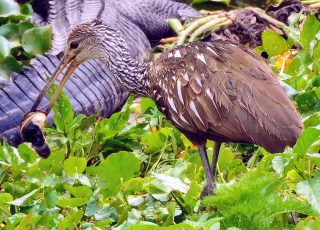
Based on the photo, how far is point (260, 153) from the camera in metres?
5.09

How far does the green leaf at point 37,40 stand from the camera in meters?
6.76

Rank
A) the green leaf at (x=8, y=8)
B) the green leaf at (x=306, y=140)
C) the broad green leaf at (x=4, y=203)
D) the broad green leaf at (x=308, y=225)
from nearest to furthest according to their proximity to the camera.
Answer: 1. the broad green leaf at (x=308, y=225)
2. the green leaf at (x=306, y=140)
3. the broad green leaf at (x=4, y=203)
4. the green leaf at (x=8, y=8)

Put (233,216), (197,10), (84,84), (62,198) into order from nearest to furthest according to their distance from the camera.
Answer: (233,216), (62,198), (84,84), (197,10)

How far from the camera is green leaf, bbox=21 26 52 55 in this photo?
6758mm

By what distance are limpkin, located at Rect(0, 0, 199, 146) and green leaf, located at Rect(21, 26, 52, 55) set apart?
91 mm

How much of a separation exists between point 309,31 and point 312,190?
6.80 ft

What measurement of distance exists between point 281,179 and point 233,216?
8.1 inches

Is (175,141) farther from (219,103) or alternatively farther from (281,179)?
(281,179)

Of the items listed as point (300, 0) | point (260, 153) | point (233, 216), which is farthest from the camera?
point (300, 0)

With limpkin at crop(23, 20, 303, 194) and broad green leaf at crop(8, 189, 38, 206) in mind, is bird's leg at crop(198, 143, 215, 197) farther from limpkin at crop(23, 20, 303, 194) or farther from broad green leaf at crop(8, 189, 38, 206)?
broad green leaf at crop(8, 189, 38, 206)

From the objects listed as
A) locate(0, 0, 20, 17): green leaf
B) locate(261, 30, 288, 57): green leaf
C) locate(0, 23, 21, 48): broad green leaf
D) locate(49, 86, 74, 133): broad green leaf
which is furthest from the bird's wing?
locate(0, 0, 20, 17): green leaf

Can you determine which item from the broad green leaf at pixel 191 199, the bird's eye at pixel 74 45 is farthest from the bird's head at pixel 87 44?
the broad green leaf at pixel 191 199

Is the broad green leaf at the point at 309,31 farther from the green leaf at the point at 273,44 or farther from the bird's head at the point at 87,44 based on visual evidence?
the bird's head at the point at 87,44

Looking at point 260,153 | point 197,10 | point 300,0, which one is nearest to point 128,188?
point 260,153
